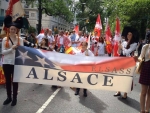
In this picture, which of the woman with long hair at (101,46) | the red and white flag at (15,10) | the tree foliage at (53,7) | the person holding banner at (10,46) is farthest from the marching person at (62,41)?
the tree foliage at (53,7)

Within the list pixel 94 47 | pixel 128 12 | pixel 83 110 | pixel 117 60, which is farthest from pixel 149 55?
pixel 128 12

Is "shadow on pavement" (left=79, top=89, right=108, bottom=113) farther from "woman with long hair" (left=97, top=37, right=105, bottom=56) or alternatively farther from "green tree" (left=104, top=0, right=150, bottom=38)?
"green tree" (left=104, top=0, right=150, bottom=38)

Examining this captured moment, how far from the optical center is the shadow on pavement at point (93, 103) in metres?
5.97

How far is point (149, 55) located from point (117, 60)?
78 cm

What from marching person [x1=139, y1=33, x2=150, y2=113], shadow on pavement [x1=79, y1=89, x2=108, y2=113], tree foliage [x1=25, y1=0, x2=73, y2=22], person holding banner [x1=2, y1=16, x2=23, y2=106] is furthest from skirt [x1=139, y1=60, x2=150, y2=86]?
tree foliage [x1=25, y1=0, x2=73, y2=22]

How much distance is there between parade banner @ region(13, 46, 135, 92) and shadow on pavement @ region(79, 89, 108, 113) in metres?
0.62

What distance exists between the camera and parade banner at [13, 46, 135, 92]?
5.62 m

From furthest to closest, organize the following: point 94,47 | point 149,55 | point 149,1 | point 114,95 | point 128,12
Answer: point 128,12, point 149,1, point 94,47, point 114,95, point 149,55

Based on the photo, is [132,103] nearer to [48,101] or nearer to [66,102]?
[66,102]

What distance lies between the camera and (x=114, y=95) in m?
7.36

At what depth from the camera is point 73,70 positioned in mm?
5691

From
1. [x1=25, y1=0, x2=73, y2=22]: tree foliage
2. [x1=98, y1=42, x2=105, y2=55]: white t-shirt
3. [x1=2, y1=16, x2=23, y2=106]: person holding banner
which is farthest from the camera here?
[x1=25, y1=0, x2=73, y2=22]: tree foliage

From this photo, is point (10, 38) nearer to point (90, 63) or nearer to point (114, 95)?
point (90, 63)

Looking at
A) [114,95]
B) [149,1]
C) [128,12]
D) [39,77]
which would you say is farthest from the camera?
[128,12]
